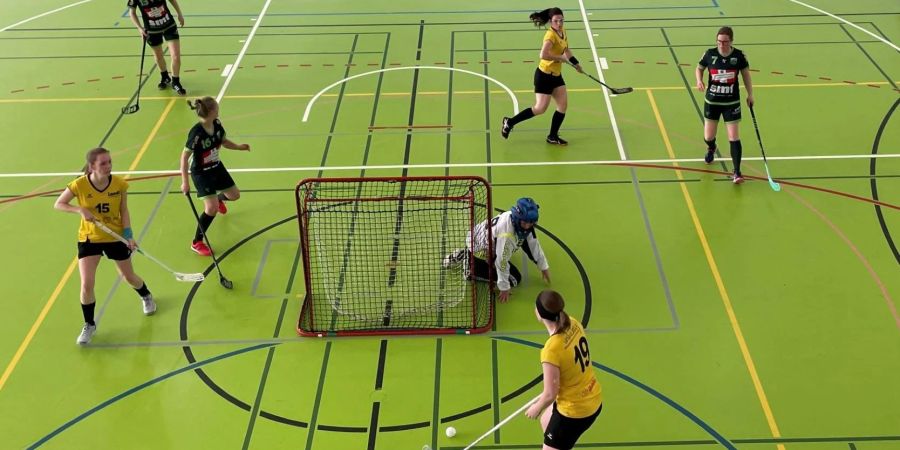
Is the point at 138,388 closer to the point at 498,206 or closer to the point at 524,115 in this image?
the point at 498,206

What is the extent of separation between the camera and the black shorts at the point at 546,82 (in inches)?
410

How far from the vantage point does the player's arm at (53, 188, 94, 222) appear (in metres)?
6.88

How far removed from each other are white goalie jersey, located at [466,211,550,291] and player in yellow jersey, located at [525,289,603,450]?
2200 millimetres

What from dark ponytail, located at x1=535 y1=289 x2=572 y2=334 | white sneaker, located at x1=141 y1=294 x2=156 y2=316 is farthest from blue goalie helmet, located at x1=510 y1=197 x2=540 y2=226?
white sneaker, located at x1=141 y1=294 x2=156 y2=316

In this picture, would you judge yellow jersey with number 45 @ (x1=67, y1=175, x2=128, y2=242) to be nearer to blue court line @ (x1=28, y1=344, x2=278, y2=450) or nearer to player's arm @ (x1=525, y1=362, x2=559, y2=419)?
blue court line @ (x1=28, y1=344, x2=278, y2=450)

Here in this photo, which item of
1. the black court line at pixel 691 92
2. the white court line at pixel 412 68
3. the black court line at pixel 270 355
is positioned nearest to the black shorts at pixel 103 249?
the black court line at pixel 270 355

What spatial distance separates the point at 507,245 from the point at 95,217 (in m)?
3.64

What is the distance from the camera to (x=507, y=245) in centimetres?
754

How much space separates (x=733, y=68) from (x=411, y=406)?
5571 millimetres

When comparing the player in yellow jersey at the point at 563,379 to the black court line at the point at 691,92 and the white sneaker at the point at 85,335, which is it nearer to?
A: the white sneaker at the point at 85,335

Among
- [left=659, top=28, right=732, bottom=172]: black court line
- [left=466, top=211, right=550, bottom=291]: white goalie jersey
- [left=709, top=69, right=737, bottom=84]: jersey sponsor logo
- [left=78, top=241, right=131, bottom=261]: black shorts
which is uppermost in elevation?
[left=709, top=69, right=737, bottom=84]: jersey sponsor logo

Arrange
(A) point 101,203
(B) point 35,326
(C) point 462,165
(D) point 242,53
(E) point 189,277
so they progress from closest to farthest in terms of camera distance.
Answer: (A) point 101,203
(B) point 35,326
(E) point 189,277
(C) point 462,165
(D) point 242,53

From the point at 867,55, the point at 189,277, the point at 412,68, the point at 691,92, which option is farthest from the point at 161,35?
the point at 867,55

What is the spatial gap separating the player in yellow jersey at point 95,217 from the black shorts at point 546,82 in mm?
5411
